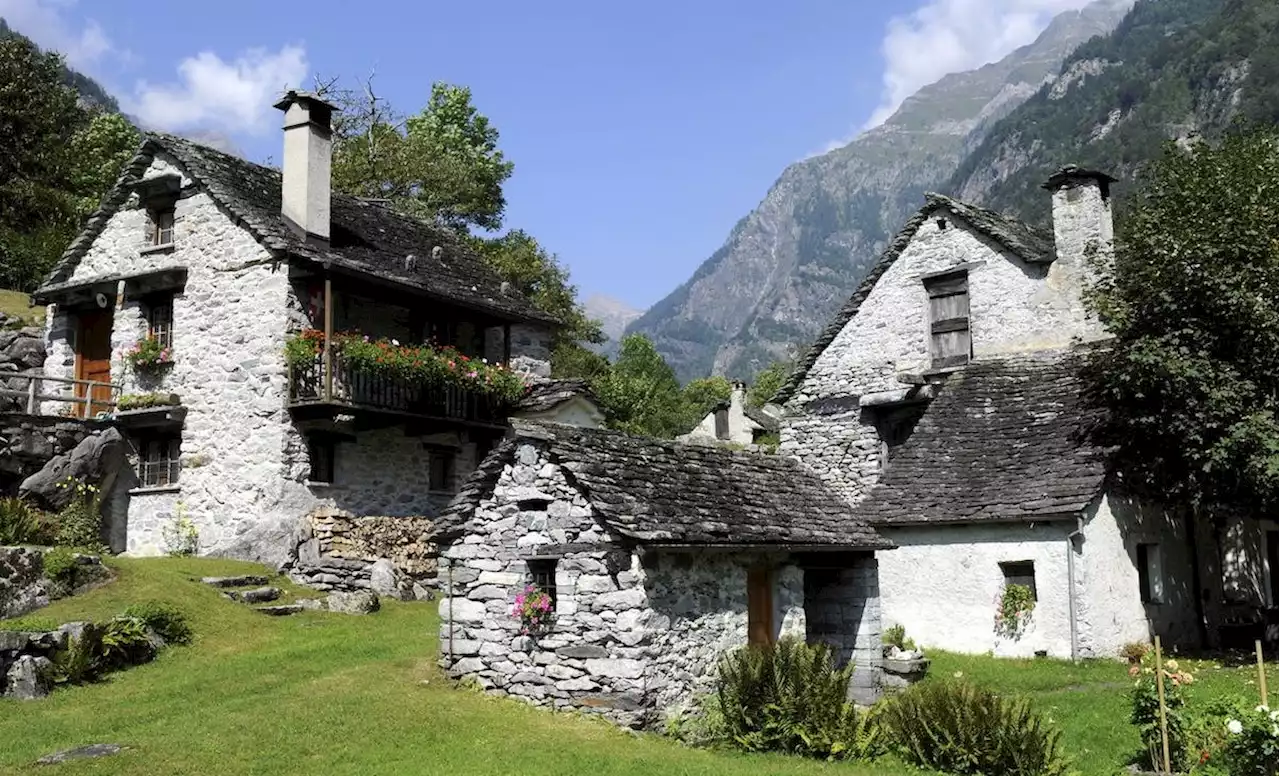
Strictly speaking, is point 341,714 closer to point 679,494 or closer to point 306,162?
point 679,494

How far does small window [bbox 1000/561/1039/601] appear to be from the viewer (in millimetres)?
20766

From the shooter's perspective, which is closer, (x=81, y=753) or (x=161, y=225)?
(x=81, y=753)

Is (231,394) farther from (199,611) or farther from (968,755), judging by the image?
(968,755)

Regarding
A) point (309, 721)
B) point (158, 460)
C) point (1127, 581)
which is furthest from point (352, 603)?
point (1127, 581)

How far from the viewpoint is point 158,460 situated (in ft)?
87.4

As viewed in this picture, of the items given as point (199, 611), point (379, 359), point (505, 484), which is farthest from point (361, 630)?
point (379, 359)

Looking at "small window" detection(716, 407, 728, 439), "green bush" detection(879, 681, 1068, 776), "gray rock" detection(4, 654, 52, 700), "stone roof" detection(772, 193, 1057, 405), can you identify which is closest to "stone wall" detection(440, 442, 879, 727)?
"green bush" detection(879, 681, 1068, 776)

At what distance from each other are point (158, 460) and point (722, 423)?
24.5 m

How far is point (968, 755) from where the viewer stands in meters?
12.1

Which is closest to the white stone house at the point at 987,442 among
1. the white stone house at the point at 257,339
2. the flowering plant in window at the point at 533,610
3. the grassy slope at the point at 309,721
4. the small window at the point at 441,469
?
the white stone house at the point at 257,339

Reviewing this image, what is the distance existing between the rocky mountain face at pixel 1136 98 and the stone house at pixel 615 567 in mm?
71315

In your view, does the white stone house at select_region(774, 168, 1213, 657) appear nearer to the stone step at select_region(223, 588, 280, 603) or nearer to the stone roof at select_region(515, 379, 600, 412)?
the stone roof at select_region(515, 379, 600, 412)

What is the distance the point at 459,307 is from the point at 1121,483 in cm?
1594

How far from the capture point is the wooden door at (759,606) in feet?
52.1
